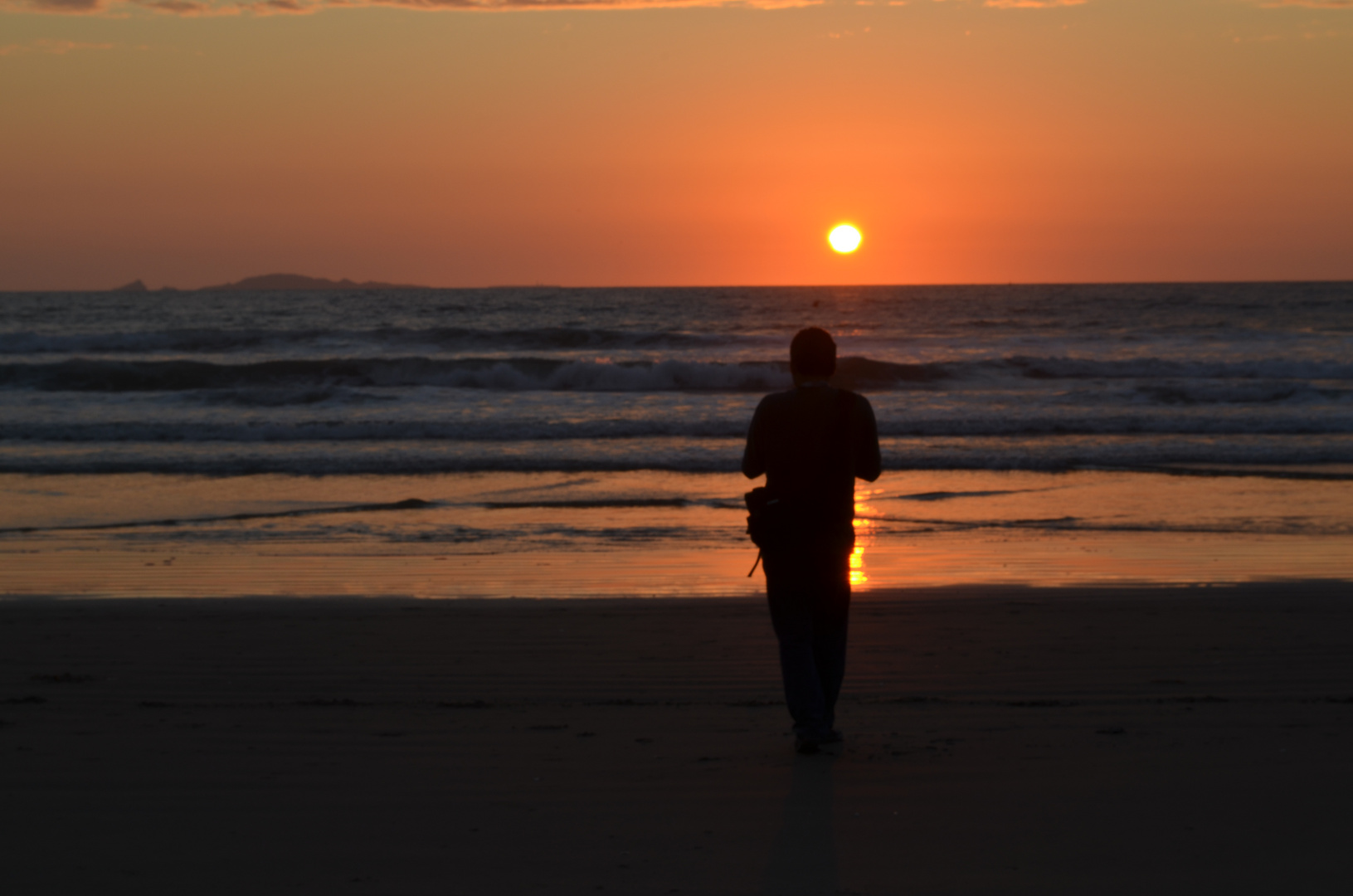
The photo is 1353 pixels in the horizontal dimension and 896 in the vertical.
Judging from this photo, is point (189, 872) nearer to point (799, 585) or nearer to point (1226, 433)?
point (799, 585)

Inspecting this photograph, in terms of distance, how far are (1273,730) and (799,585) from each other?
2025 millimetres

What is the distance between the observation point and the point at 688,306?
6894 centimetres

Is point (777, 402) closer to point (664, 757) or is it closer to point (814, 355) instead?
point (814, 355)

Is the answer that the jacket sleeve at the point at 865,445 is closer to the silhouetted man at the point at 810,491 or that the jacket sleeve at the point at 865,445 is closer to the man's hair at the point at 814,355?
the silhouetted man at the point at 810,491

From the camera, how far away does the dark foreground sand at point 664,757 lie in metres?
3.04

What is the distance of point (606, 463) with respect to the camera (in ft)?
47.1

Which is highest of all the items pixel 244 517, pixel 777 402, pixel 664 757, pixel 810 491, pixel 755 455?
pixel 777 402

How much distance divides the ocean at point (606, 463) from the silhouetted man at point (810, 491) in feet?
11.0

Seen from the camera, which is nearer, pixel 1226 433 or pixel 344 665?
pixel 344 665

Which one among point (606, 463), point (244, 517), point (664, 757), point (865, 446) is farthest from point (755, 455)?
point (606, 463)

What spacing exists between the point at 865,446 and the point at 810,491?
0.83ft

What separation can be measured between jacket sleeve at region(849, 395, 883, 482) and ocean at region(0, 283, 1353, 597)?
3545 mm

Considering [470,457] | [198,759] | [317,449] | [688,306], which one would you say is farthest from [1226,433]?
[688,306]

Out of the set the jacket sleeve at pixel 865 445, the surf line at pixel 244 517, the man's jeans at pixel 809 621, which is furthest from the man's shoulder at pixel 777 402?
the surf line at pixel 244 517
